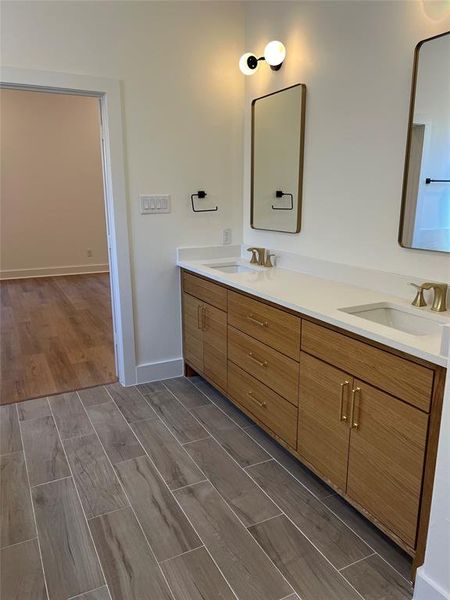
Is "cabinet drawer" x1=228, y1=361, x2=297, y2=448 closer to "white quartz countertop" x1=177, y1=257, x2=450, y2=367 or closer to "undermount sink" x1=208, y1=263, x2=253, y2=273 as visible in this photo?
"white quartz countertop" x1=177, y1=257, x2=450, y2=367

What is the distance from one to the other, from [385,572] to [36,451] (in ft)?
5.76

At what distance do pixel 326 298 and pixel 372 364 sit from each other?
522mm

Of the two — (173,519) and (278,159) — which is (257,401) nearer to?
(173,519)

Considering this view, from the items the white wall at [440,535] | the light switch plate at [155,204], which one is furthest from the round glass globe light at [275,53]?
the white wall at [440,535]

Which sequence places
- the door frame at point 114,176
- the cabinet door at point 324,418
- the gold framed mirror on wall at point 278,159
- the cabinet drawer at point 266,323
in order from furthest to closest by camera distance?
the gold framed mirror on wall at point 278,159 → the door frame at point 114,176 → the cabinet drawer at point 266,323 → the cabinet door at point 324,418

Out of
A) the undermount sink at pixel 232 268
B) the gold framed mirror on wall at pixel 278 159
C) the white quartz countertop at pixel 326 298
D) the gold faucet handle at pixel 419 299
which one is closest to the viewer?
the white quartz countertop at pixel 326 298

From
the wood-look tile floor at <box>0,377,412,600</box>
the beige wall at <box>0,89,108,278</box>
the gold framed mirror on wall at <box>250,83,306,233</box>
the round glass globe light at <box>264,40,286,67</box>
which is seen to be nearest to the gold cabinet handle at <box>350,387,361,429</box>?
the wood-look tile floor at <box>0,377,412,600</box>

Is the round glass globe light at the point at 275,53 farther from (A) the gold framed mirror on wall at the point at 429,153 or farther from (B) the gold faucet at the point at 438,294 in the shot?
(B) the gold faucet at the point at 438,294

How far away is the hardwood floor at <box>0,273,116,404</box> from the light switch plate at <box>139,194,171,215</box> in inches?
49.2

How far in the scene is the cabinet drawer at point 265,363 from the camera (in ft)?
6.70

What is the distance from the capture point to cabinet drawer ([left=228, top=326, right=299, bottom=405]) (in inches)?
80.4

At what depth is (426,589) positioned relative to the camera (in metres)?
1.41

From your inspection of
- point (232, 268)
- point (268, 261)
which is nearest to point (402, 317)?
point (268, 261)

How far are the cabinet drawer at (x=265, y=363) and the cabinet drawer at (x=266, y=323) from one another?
0.04m
